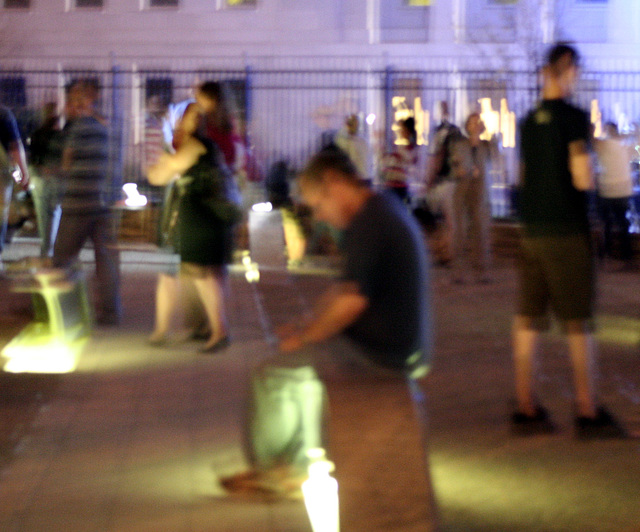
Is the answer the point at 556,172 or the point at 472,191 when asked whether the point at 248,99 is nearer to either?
the point at 472,191

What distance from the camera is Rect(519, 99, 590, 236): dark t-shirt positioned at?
18.5 ft

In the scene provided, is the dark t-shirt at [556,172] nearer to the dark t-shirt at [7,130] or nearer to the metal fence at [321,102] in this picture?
the dark t-shirt at [7,130]

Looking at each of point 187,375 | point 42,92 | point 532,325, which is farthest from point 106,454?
point 42,92

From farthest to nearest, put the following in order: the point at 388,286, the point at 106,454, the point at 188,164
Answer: the point at 188,164
the point at 106,454
the point at 388,286

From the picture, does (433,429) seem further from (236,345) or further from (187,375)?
(236,345)

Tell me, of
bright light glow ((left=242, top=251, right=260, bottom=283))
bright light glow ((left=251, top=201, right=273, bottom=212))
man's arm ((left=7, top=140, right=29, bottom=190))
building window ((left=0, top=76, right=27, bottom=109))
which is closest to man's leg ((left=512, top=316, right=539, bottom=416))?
man's arm ((left=7, top=140, right=29, bottom=190))

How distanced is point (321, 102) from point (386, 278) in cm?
1742

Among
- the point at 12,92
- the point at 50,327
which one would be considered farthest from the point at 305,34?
the point at 50,327

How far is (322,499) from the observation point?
3.88 m

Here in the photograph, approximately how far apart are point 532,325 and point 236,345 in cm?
297

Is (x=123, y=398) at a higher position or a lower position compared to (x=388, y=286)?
lower

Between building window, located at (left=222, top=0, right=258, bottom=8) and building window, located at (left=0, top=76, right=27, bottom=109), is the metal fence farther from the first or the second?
building window, located at (left=222, top=0, right=258, bottom=8)

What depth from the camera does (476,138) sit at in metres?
11.8

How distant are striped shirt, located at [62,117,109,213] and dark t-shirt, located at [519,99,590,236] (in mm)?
4016
